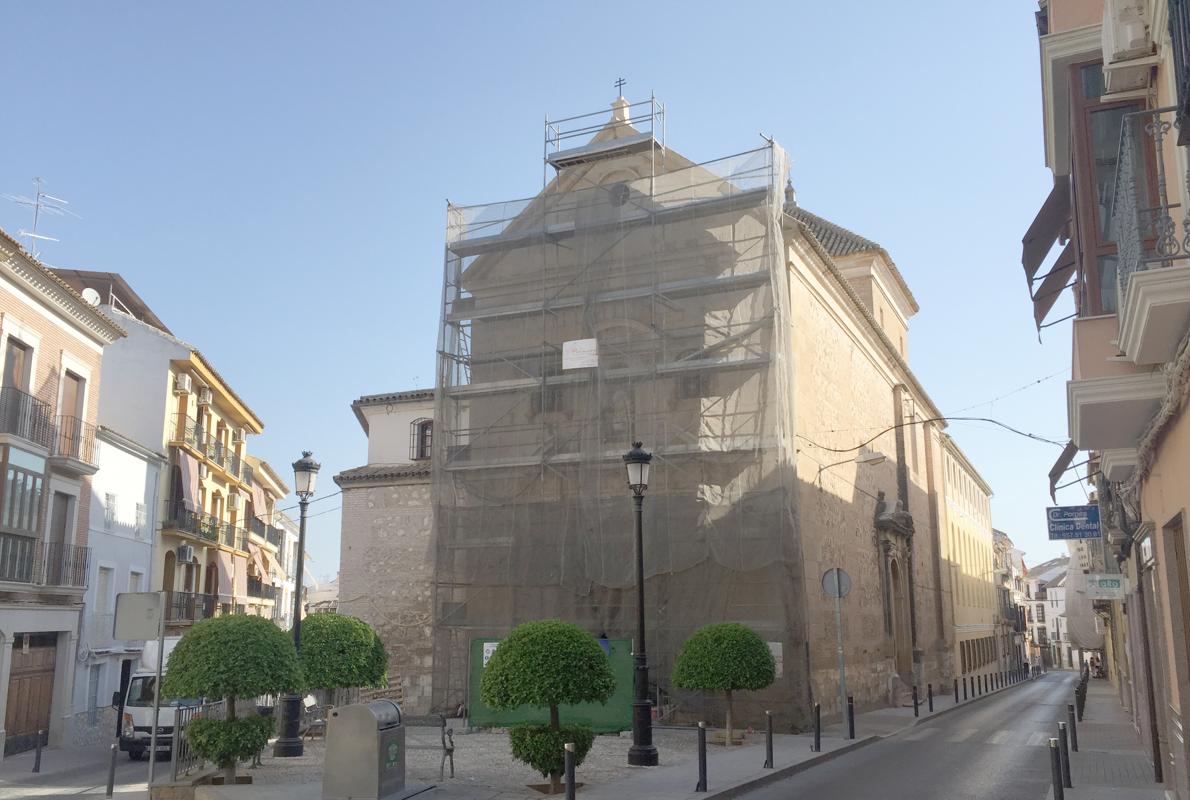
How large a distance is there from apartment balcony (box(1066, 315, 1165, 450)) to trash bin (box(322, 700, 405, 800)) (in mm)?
7611

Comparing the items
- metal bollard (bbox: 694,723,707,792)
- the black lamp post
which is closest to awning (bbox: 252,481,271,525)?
the black lamp post

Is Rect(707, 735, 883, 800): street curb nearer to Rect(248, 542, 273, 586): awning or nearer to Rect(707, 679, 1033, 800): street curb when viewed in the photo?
Rect(707, 679, 1033, 800): street curb

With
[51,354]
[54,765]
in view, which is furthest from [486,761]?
[51,354]

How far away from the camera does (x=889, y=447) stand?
3438 cm

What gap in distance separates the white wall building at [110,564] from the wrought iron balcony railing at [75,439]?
1602mm

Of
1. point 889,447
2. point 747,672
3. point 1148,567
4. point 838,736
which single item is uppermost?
point 889,447

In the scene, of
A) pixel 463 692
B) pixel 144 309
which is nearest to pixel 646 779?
pixel 463 692

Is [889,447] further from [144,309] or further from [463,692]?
[144,309]

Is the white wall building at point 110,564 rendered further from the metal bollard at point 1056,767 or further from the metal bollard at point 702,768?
the metal bollard at point 1056,767

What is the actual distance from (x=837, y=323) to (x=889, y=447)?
26.7 ft

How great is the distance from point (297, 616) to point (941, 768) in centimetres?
1003

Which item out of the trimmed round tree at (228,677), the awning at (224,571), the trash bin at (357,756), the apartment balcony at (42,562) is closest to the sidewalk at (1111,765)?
the trash bin at (357,756)

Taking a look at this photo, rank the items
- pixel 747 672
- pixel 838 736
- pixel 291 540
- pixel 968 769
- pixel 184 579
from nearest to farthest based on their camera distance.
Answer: pixel 968 769 < pixel 747 672 < pixel 838 736 < pixel 184 579 < pixel 291 540

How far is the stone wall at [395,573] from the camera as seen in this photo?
1053 inches
